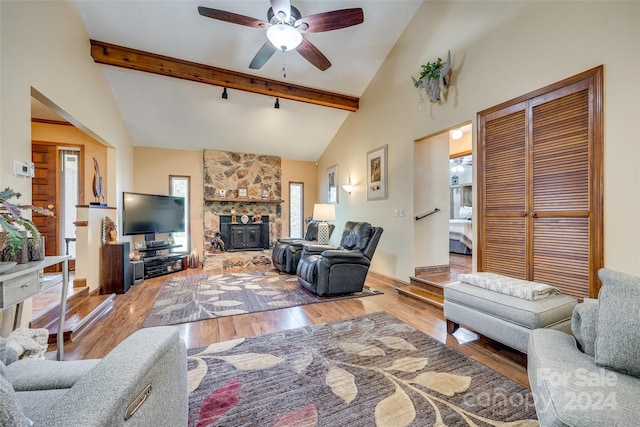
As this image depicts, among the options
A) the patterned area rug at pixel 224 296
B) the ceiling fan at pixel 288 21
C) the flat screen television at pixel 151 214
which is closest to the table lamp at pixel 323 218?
the patterned area rug at pixel 224 296

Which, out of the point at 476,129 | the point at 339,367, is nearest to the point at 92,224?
the point at 339,367

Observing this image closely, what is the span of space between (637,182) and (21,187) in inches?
184

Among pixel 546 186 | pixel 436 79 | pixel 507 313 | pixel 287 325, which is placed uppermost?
pixel 436 79

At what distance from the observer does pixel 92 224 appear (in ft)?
10.9

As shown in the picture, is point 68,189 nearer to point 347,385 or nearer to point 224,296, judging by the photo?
point 224,296

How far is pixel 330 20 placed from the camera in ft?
8.25

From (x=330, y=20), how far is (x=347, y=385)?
10.3ft

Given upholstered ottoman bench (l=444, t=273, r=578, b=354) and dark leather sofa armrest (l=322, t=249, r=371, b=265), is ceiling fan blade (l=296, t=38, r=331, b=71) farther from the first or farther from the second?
upholstered ottoman bench (l=444, t=273, r=578, b=354)

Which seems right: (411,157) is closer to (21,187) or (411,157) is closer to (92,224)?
(21,187)

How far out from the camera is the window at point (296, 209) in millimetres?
6906

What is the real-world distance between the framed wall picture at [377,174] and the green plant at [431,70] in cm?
119

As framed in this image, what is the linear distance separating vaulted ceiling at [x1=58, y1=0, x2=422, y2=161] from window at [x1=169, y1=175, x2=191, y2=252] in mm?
748

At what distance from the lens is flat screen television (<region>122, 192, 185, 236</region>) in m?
4.38

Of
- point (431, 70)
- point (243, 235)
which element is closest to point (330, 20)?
point (431, 70)
